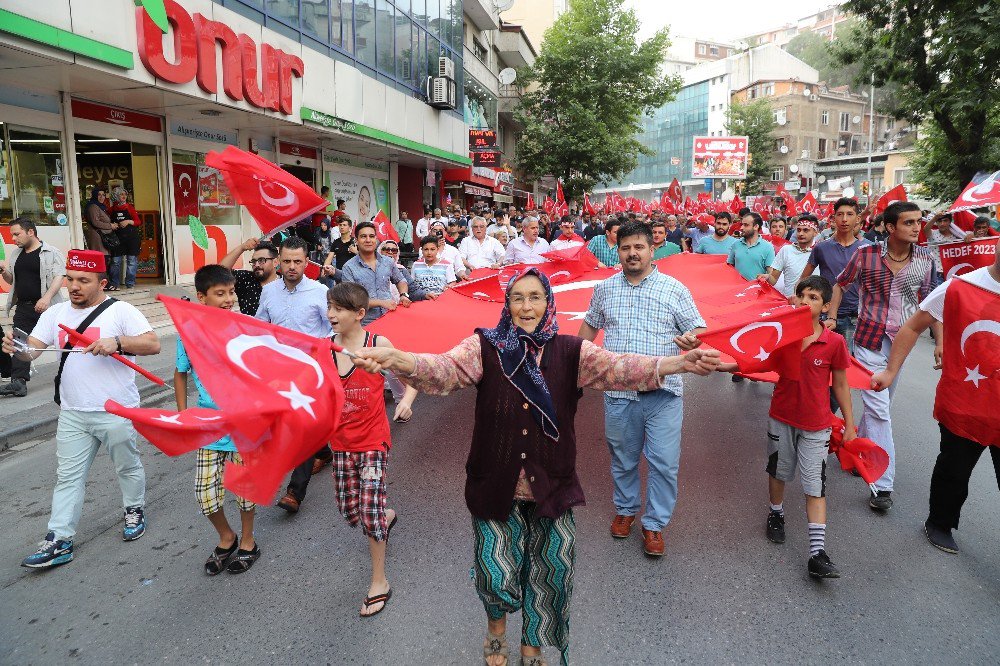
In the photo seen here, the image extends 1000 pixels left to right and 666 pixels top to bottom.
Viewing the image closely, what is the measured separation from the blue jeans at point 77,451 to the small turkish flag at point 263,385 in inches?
62.1

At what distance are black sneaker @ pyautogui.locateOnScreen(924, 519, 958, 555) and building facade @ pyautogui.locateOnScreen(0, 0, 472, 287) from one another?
8272mm

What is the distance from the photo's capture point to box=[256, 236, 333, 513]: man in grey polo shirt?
5078mm

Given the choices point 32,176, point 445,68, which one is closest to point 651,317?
point 32,176

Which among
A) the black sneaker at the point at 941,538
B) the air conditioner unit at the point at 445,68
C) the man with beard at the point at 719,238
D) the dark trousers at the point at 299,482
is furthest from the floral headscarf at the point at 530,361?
the air conditioner unit at the point at 445,68

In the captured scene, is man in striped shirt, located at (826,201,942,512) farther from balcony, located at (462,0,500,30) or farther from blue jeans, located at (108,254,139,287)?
balcony, located at (462,0,500,30)

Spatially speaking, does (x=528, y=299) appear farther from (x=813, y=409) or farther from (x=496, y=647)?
(x=813, y=409)

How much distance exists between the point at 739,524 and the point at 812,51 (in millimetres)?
117046

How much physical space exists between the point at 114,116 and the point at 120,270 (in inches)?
111

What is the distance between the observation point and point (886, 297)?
5324 millimetres

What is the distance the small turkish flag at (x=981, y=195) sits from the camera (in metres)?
5.60

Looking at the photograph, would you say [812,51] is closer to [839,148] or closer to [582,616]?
[839,148]

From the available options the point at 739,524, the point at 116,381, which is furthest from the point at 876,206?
the point at 116,381

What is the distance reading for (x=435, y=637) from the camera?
3391mm

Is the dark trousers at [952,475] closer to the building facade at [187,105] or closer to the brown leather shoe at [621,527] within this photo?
the brown leather shoe at [621,527]
